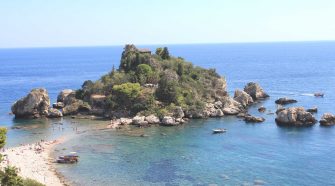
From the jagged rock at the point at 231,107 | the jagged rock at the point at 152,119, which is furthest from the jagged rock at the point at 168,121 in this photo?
the jagged rock at the point at 231,107

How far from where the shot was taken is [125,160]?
69.4 metres

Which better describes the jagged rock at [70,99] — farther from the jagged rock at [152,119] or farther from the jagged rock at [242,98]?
the jagged rock at [242,98]

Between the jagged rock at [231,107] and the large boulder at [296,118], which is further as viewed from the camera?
the jagged rock at [231,107]

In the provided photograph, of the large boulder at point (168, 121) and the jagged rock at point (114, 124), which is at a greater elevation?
the large boulder at point (168, 121)

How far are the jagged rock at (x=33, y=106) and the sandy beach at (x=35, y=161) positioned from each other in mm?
24589

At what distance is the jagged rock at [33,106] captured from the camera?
103 metres

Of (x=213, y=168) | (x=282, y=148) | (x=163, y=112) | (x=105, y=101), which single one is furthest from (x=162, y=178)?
(x=105, y=101)

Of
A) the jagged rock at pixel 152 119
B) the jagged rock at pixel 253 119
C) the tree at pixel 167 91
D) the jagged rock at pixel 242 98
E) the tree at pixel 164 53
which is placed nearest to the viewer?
the jagged rock at pixel 152 119

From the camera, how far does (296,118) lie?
93.8 metres

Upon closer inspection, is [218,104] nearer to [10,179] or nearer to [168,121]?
[168,121]

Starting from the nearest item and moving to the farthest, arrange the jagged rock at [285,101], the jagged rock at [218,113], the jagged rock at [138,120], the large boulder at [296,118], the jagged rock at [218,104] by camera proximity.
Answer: the large boulder at [296,118], the jagged rock at [138,120], the jagged rock at [218,113], the jagged rock at [218,104], the jagged rock at [285,101]

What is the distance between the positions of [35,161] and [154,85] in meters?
46.7

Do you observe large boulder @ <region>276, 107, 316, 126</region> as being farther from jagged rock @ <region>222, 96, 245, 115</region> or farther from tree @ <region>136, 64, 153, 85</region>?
tree @ <region>136, 64, 153, 85</region>

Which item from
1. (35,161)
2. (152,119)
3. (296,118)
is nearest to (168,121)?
(152,119)
